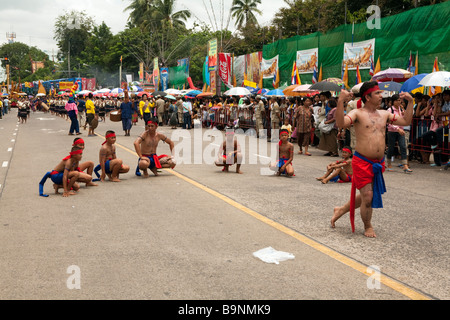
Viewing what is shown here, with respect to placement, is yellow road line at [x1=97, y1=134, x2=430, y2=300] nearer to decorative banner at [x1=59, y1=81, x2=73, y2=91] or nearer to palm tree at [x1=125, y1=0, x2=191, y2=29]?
palm tree at [x1=125, y1=0, x2=191, y2=29]

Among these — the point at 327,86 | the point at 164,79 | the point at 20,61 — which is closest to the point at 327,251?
the point at 327,86

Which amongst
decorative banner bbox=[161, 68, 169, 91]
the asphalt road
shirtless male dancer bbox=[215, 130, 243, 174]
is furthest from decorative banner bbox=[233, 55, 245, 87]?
the asphalt road

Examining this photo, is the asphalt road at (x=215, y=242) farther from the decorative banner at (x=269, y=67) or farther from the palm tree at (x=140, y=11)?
the palm tree at (x=140, y=11)

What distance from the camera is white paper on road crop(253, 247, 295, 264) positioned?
5.34 meters

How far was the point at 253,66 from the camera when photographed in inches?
1453

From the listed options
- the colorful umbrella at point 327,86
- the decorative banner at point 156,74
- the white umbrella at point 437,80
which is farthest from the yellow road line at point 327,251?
the decorative banner at point 156,74

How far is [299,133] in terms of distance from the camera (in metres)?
16.4

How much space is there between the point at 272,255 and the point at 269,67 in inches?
1168

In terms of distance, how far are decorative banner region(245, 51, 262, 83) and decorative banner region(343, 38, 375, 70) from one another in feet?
37.1

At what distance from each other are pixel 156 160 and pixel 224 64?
83.2 feet

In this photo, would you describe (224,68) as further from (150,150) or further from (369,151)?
(369,151)
